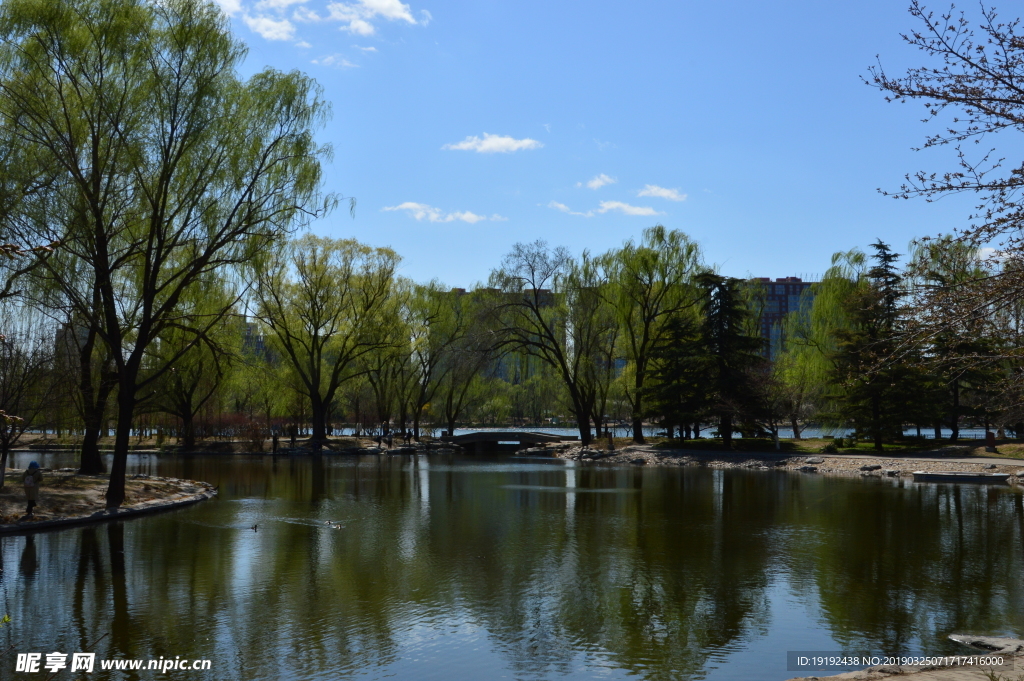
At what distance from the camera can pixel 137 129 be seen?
20203 mm

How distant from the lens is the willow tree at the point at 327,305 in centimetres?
4797

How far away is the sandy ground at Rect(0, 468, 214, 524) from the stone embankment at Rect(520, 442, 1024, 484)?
78.9 ft

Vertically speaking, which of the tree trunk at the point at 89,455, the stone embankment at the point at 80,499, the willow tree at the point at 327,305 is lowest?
the stone embankment at the point at 80,499

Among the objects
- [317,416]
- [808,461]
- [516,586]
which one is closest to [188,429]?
[317,416]

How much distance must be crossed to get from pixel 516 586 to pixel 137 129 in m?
15.3

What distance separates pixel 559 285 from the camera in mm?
50188

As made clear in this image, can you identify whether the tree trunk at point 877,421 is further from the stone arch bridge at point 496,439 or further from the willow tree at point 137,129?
the willow tree at point 137,129

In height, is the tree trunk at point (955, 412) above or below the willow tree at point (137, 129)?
below

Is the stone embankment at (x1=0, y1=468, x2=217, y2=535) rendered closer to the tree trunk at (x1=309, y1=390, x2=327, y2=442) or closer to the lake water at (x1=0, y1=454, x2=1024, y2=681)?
the lake water at (x1=0, y1=454, x2=1024, y2=681)

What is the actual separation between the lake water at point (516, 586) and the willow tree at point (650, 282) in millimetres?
25745

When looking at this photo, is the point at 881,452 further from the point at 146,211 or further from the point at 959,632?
the point at 146,211

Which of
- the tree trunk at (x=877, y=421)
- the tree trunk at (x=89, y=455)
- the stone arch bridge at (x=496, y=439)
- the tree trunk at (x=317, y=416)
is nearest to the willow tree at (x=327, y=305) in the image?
the tree trunk at (x=317, y=416)

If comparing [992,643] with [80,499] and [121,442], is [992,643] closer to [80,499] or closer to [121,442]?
[121,442]

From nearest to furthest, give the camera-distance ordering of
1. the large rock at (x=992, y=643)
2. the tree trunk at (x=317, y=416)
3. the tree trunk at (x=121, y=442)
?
the large rock at (x=992, y=643) < the tree trunk at (x=121, y=442) < the tree trunk at (x=317, y=416)
